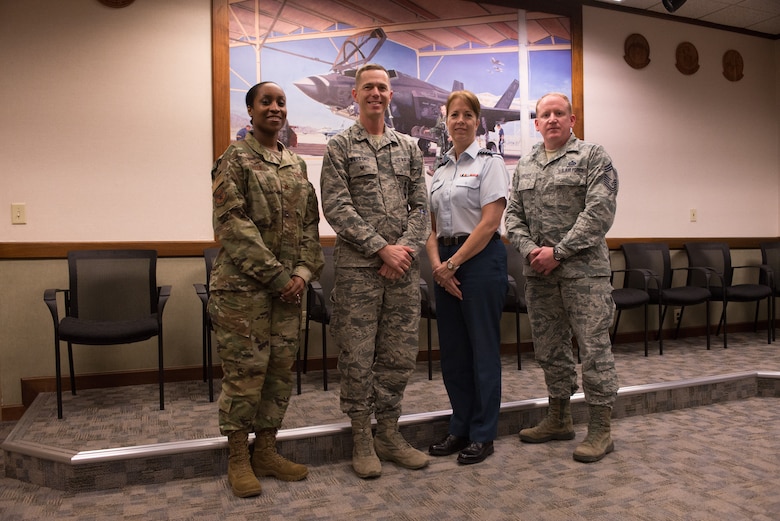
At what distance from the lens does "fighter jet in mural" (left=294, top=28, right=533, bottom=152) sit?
4000 mm

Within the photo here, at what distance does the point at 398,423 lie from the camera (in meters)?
2.58

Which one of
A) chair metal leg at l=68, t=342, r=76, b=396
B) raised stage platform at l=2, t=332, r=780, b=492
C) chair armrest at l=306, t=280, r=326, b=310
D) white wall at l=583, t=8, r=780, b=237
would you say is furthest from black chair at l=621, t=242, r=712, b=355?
chair metal leg at l=68, t=342, r=76, b=396

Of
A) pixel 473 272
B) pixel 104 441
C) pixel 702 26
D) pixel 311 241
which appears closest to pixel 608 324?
pixel 473 272

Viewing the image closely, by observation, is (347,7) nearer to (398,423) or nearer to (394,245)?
(394,245)

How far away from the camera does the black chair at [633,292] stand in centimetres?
410

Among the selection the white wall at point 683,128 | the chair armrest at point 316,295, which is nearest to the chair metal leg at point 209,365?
the chair armrest at point 316,295

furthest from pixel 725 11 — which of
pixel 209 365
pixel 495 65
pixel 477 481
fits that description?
pixel 209 365

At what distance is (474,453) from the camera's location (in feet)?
7.94

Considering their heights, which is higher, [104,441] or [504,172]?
[504,172]

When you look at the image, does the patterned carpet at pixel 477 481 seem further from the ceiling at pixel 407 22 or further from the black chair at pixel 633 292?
the ceiling at pixel 407 22

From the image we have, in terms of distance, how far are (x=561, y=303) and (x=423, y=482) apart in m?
0.98

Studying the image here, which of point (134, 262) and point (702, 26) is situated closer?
point (134, 262)

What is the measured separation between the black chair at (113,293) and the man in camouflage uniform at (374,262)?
1.21 meters

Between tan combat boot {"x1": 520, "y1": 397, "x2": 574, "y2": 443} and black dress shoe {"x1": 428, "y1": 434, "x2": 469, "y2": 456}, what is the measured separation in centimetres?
33
